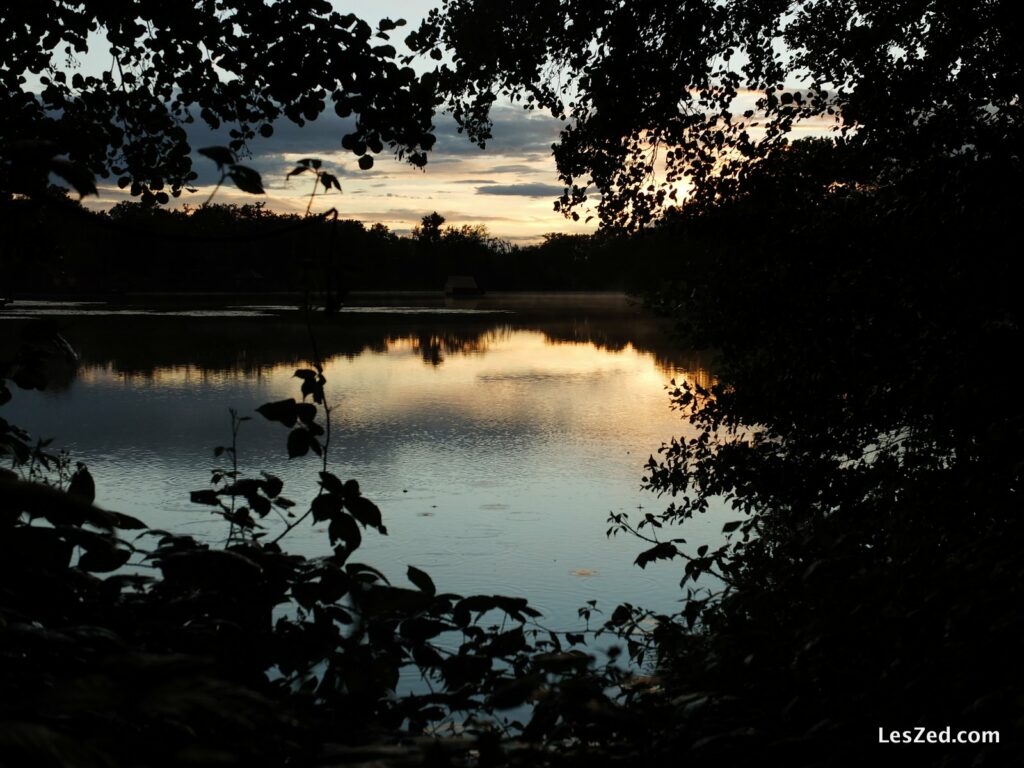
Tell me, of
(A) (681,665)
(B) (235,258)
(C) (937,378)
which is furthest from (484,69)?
(B) (235,258)

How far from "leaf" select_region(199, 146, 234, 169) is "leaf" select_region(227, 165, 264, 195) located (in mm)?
26

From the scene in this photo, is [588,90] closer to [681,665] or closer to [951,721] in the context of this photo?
[681,665]

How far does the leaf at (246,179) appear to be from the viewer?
235cm

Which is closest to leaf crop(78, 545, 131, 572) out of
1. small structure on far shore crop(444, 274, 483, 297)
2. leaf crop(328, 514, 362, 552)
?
leaf crop(328, 514, 362, 552)

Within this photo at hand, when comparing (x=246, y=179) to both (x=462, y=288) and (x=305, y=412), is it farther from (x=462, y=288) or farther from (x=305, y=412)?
(x=462, y=288)

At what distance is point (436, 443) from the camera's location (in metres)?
14.6

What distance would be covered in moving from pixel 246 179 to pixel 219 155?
0.49 ft

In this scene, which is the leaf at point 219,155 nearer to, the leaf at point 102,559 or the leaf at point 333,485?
the leaf at point 102,559

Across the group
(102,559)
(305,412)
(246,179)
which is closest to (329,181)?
(246,179)

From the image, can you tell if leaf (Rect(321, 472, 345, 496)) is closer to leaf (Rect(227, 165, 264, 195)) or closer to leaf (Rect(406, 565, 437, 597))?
leaf (Rect(406, 565, 437, 597))

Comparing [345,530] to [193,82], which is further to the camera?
[193,82]

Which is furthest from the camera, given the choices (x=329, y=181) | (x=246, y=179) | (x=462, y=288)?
(x=462, y=288)

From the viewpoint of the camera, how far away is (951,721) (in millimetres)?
2977

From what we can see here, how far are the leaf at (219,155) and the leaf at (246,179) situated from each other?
3 cm
